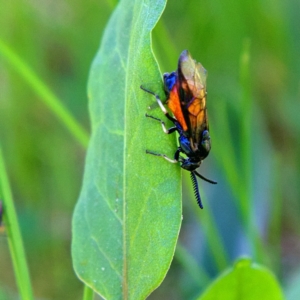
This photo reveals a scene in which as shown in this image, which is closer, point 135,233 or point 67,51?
point 135,233

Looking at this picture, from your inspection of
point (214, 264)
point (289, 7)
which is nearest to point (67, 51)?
point (289, 7)

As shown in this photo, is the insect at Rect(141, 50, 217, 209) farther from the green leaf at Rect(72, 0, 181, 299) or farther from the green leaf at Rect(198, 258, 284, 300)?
the green leaf at Rect(198, 258, 284, 300)

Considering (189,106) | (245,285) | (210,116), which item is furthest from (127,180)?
(210,116)

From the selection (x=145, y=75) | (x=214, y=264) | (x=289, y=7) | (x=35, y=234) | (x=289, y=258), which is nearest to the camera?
(x=145, y=75)

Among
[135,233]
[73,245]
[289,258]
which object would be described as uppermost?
[135,233]

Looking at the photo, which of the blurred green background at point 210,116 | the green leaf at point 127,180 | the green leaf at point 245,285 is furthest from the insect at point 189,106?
the blurred green background at point 210,116

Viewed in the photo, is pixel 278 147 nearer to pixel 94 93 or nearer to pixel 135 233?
pixel 94 93

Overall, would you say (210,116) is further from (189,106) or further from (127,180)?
(127,180)

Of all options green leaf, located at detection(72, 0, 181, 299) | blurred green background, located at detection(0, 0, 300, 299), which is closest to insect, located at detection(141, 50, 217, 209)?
green leaf, located at detection(72, 0, 181, 299)
